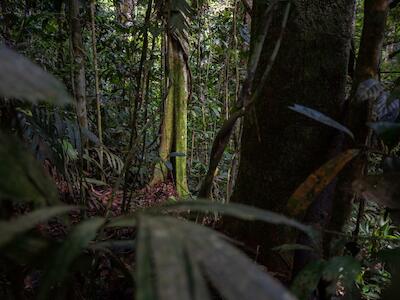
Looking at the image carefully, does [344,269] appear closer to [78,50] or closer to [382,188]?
[382,188]

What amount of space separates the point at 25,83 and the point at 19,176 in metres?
0.12

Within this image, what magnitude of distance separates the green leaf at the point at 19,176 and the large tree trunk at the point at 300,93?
0.69 m

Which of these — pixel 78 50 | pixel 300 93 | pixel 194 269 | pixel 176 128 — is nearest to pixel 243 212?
pixel 194 269

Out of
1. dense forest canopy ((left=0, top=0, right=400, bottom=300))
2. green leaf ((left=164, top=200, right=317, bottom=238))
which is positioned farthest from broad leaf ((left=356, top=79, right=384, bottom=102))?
green leaf ((left=164, top=200, right=317, bottom=238))

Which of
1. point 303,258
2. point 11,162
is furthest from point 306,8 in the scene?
point 11,162

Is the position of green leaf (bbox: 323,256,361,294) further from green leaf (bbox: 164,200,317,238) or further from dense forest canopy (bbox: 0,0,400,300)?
green leaf (bbox: 164,200,317,238)

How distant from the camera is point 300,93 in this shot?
1062 mm

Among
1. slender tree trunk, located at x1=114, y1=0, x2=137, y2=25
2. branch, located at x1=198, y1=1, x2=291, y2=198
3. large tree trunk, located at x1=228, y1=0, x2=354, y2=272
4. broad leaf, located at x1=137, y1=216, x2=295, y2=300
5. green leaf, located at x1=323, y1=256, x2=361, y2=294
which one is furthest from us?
slender tree trunk, located at x1=114, y1=0, x2=137, y2=25

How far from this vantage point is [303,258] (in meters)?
0.88

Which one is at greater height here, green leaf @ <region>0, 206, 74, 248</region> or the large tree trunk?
the large tree trunk

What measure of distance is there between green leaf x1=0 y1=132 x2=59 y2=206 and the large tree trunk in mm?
694

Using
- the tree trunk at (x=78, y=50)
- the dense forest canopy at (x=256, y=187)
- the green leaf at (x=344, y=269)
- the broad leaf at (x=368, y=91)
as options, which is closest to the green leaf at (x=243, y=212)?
the dense forest canopy at (x=256, y=187)

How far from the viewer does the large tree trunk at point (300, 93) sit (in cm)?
105

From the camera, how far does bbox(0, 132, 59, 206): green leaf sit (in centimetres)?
36
